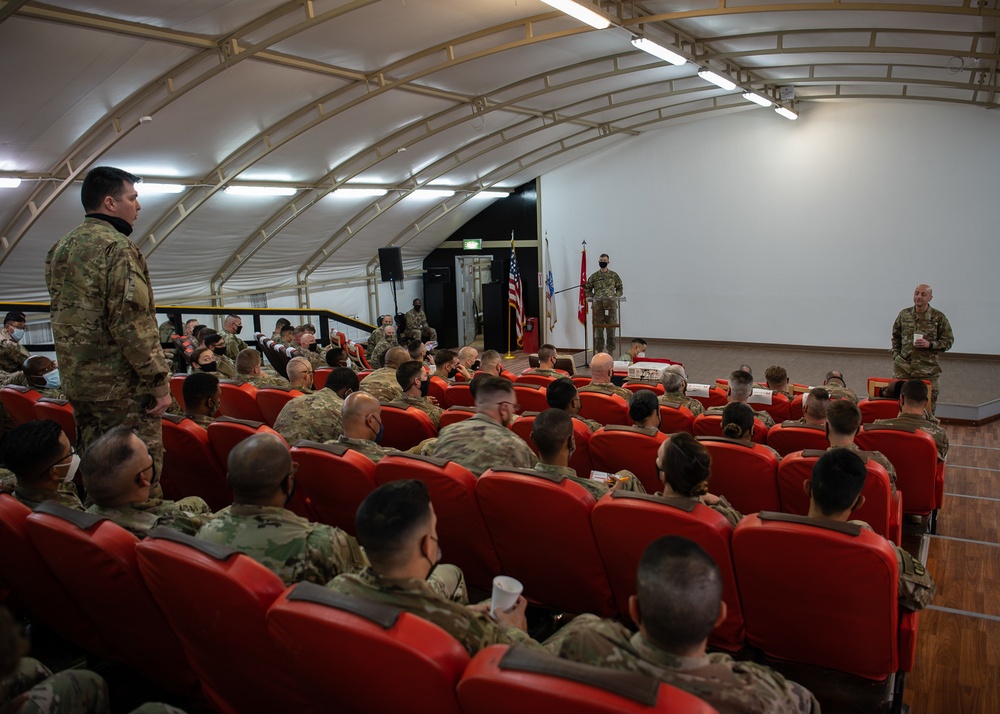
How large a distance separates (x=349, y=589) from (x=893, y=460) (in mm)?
3512

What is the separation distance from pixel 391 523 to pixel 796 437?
10.2ft

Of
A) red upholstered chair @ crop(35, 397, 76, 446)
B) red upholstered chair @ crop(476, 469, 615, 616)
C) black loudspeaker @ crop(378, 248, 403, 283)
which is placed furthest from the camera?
black loudspeaker @ crop(378, 248, 403, 283)

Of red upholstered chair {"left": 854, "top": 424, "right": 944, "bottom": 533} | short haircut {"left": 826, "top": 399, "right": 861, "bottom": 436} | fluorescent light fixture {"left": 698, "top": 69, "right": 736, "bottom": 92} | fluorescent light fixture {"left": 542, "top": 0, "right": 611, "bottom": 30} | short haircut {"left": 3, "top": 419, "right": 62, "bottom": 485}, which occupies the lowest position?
red upholstered chair {"left": 854, "top": 424, "right": 944, "bottom": 533}

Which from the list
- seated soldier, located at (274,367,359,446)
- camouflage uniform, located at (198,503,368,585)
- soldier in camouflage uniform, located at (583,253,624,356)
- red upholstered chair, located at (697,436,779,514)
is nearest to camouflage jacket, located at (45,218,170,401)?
seated soldier, located at (274,367,359,446)

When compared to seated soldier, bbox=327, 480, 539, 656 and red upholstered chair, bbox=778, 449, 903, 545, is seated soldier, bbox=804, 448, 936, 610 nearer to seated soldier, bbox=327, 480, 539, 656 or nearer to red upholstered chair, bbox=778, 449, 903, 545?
red upholstered chair, bbox=778, 449, 903, 545

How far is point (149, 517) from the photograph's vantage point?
7.48 feet

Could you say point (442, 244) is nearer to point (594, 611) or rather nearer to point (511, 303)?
point (511, 303)

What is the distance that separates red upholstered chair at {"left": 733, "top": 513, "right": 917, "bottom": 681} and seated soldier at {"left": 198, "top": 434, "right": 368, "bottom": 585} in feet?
4.16

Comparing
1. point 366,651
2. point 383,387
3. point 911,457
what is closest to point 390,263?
point 383,387

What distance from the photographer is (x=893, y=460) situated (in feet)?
12.9

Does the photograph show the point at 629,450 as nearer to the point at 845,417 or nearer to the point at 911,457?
the point at 845,417

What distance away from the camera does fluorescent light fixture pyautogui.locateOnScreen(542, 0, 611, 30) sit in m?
5.30

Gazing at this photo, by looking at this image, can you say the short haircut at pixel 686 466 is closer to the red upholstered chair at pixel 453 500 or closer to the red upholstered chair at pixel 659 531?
the red upholstered chair at pixel 659 531

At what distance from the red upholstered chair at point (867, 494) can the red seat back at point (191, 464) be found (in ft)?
9.04
